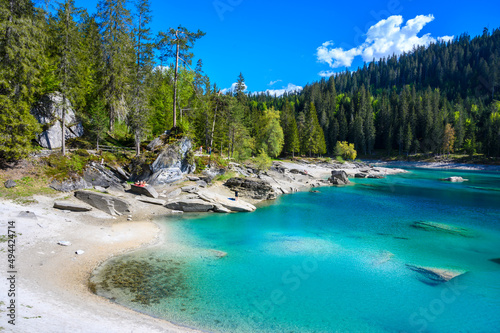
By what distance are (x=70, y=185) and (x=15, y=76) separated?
10.7 metres

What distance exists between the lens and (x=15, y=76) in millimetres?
22672

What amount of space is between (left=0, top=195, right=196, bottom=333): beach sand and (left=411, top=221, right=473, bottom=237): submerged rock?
23.4m

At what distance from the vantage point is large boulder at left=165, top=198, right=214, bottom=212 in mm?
25461

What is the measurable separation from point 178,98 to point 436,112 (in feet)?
351

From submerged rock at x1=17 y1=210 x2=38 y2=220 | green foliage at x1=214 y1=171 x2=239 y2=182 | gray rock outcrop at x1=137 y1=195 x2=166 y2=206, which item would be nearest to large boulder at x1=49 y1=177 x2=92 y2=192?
gray rock outcrop at x1=137 y1=195 x2=166 y2=206

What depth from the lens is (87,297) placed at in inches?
400

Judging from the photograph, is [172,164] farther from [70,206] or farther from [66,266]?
[66,266]

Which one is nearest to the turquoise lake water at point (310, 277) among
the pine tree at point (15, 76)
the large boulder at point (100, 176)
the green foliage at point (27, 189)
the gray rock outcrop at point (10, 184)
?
the large boulder at point (100, 176)

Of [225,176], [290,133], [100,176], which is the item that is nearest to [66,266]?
[100,176]

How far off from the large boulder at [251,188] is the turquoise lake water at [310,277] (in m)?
9.26

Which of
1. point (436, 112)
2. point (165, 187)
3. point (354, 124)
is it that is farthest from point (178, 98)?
point (436, 112)

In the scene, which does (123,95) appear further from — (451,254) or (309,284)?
(451,254)

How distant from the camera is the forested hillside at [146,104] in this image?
22.8 metres

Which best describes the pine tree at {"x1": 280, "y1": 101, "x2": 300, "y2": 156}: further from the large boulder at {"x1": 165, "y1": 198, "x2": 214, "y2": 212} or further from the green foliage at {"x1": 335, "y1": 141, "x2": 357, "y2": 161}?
the large boulder at {"x1": 165, "y1": 198, "x2": 214, "y2": 212}
